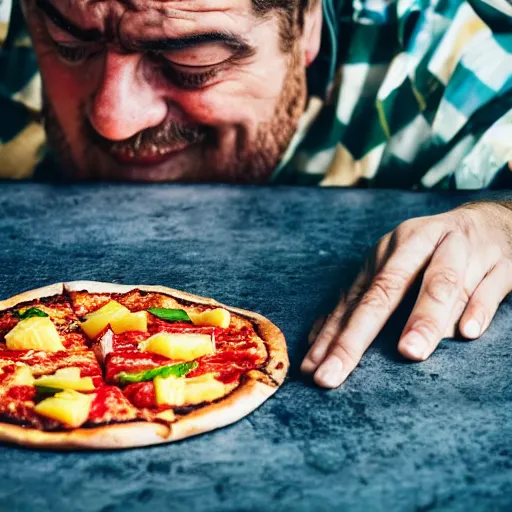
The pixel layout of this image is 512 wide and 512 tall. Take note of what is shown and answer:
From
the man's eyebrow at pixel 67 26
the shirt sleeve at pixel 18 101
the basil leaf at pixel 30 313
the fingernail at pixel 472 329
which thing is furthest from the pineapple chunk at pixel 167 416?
the shirt sleeve at pixel 18 101

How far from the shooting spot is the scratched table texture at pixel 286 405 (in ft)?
4.28

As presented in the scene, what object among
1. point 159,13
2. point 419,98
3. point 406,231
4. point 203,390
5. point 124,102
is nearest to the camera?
point 203,390

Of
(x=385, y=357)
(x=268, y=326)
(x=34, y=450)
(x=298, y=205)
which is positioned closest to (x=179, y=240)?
(x=298, y=205)

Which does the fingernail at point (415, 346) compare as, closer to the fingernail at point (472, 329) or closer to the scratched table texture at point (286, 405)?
the scratched table texture at point (286, 405)

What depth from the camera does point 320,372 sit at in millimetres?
1651

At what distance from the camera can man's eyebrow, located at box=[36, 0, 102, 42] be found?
9.45ft

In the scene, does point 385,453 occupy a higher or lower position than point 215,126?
higher

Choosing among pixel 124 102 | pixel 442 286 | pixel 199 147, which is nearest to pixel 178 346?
pixel 442 286

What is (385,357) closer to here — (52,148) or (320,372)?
(320,372)

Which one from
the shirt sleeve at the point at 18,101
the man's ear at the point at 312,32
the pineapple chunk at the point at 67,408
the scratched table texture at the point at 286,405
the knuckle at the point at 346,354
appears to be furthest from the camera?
the shirt sleeve at the point at 18,101

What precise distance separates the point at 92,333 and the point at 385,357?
674mm

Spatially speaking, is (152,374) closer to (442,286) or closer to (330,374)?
(330,374)

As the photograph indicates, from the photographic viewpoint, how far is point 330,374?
5.39 feet

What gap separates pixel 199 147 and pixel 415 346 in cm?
167
